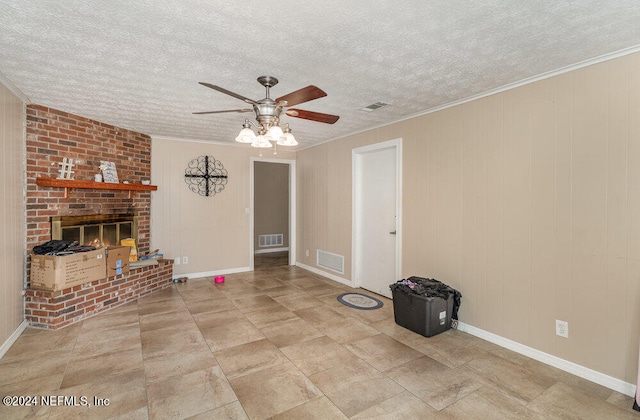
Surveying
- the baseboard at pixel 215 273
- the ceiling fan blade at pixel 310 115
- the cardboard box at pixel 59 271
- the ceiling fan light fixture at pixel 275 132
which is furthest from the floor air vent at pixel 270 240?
the ceiling fan light fixture at pixel 275 132

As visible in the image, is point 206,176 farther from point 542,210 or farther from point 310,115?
point 542,210

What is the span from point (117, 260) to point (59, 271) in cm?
70

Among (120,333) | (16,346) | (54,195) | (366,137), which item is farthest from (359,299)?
(54,195)

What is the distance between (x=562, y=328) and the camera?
2.52 meters

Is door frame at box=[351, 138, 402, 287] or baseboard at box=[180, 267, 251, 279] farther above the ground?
door frame at box=[351, 138, 402, 287]

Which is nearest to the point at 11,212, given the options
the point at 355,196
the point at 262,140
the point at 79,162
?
the point at 79,162

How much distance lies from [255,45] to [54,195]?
3.17 meters

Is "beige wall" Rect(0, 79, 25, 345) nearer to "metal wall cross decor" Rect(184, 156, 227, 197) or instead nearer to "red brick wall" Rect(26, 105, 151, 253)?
"red brick wall" Rect(26, 105, 151, 253)

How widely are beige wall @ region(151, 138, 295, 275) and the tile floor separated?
5.64 feet

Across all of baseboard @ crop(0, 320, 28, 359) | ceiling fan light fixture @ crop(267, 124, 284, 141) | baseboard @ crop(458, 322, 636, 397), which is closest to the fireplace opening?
baseboard @ crop(0, 320, 28, 359)

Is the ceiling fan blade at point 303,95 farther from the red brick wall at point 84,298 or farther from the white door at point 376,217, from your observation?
the red brick wall at point 84,298

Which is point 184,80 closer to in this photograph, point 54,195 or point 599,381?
point 54,195

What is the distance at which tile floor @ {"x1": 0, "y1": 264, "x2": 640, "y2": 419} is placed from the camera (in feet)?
6.58

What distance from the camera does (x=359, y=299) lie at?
165 inches
